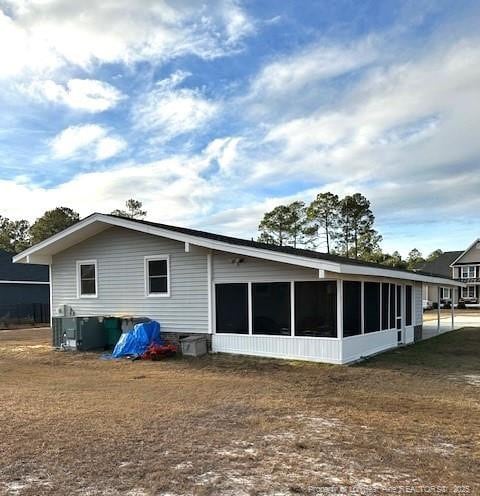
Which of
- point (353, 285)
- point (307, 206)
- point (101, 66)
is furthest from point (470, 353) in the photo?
point (307, 206)

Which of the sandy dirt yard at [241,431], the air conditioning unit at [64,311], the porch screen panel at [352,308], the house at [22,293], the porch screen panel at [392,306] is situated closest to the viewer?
the sandy dirt yard at [241,431]

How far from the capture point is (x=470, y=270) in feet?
153

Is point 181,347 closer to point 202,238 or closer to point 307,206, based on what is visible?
point 202,238

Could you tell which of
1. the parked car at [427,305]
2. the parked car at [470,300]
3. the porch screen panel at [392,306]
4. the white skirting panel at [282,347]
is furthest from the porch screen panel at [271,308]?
the parked car at [470,300]

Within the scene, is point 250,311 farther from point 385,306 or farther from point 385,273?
point 385,306

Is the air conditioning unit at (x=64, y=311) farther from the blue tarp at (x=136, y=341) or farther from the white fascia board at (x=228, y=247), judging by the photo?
the white fascia board at (x=228, y=247)

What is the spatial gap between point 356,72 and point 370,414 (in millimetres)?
8120

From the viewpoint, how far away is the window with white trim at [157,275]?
12930 mm

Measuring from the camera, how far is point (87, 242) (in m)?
14.6

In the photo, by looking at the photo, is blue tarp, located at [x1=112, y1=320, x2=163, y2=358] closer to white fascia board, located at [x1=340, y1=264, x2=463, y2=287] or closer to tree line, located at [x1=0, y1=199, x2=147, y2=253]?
white fascia board, located at [x1=340, y1=264, x2=463, y2=287]

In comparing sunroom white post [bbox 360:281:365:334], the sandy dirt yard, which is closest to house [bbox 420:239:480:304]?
sunroom white post [bbox 360:281:365:334]

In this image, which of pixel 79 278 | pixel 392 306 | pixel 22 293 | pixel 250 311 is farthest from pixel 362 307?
pixel 22 293

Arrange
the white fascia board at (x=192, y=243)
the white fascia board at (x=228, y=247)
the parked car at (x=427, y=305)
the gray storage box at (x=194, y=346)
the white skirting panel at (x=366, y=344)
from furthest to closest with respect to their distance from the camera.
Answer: the parked car at (x=427, y=305), the gray storage box at (x=194, y=346), the white skirting panel at (x=366, y=344), the white fascia board at (x=192, y=243), the white fascia board at (x=228, y=247)

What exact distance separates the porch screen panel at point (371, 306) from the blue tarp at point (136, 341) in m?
5.23
